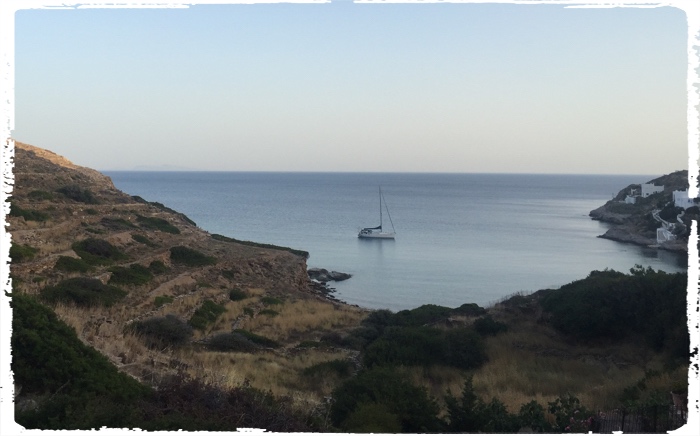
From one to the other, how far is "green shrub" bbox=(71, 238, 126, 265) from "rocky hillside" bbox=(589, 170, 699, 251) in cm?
4866

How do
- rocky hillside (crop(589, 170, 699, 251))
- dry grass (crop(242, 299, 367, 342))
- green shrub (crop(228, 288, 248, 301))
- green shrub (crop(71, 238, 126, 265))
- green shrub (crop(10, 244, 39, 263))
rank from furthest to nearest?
rocky hillside (crop(589, 170, 699, 251)) < green shrub (crop(228, 288, 248, 301)) < green shrub (crop(71, 238, 126, 265)) < dry grass (crop(242, 299, 367, 342)) < green shrub (crop(10, 244, 39, 263))

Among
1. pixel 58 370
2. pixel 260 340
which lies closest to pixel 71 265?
pixel 260 340

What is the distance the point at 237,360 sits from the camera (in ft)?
41.6

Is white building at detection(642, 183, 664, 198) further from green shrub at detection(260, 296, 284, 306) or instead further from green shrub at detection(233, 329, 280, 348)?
green shrub at detection(233, 329, 280, 348)

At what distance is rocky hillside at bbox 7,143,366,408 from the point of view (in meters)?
10.8

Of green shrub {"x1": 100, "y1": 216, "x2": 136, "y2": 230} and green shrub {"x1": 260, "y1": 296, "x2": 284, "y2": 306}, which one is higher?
green shrub {"x1": 100, "y1": 216, "x2": 136, "y2": 230}

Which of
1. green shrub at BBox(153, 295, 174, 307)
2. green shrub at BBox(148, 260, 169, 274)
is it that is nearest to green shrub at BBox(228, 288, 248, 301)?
green shrub at BBox(148, 260, 169, 274)

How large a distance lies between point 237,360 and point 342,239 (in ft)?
188

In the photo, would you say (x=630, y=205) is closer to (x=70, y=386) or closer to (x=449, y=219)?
(x=449, y=219)

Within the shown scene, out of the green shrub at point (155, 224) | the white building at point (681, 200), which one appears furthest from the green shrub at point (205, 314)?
the white building at point (681, 200)

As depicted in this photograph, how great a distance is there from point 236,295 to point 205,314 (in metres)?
5.34

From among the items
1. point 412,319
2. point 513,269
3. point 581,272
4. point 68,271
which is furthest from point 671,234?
point 68,271

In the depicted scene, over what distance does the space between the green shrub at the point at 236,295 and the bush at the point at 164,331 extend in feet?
36.3

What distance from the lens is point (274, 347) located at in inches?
673
